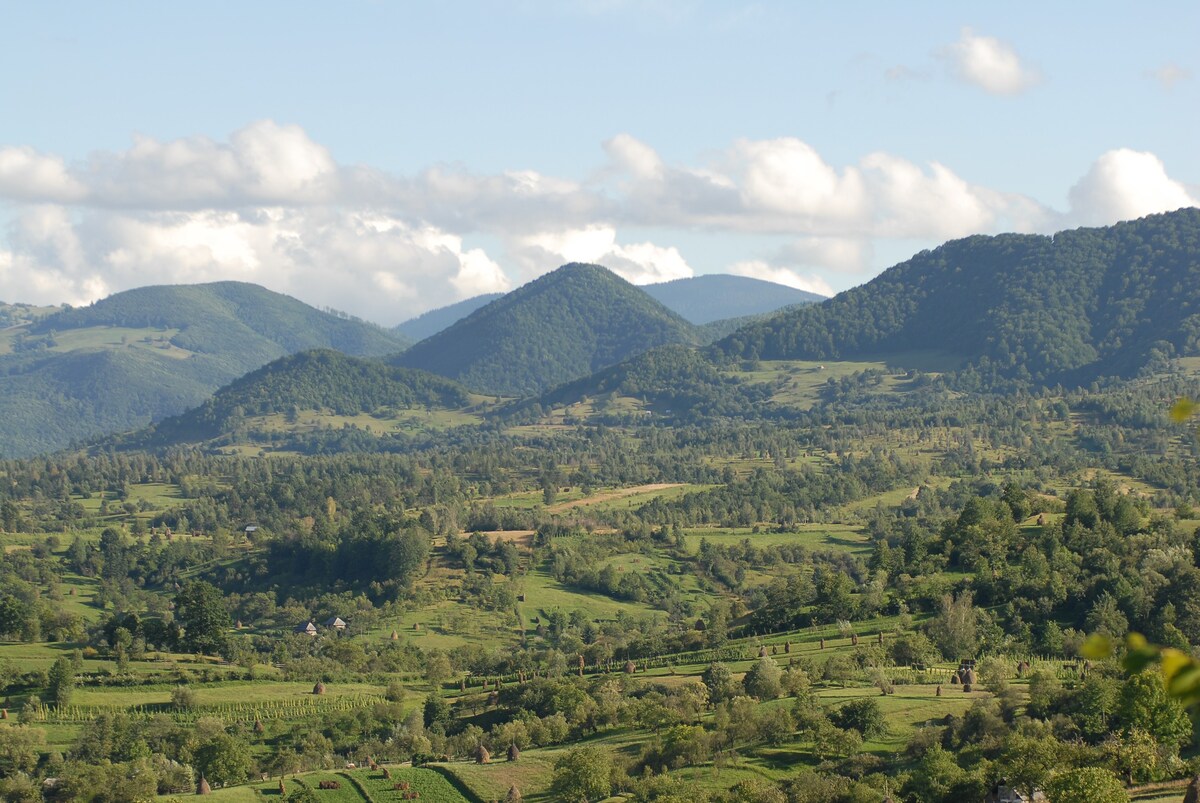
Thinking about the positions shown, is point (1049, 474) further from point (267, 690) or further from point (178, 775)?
point (178, 775)

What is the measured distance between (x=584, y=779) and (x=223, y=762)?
25.1 m

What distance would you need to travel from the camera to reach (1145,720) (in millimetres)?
65875

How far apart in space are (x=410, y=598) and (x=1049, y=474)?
94165 mm

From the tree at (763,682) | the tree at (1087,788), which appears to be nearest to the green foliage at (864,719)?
the tree at (763,682)

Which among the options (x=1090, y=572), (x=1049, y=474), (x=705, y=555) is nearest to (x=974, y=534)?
(x=1090, y=572)

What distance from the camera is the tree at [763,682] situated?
88.9 meters

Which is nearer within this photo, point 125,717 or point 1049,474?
point 125,717

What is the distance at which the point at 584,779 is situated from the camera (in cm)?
7131

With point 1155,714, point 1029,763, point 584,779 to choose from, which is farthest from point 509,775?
point 1155,714

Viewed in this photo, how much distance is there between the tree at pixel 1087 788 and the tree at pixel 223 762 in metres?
49.2

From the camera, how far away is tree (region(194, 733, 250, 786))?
275ft

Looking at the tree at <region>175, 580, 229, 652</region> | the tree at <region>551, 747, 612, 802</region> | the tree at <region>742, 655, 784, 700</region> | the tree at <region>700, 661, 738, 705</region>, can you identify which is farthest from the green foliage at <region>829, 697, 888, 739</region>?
the tree at <region>175, 580, 229, 652</region>

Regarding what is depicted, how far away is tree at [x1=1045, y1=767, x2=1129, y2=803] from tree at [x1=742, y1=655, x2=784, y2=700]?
34.7 meters

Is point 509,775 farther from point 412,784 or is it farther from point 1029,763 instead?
point 1029,763
